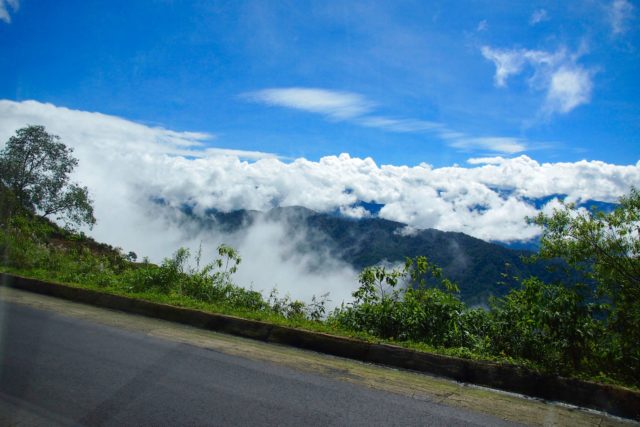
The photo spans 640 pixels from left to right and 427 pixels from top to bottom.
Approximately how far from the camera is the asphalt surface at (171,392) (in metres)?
3.97

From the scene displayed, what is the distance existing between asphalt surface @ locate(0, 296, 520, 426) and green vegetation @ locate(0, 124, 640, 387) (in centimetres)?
191

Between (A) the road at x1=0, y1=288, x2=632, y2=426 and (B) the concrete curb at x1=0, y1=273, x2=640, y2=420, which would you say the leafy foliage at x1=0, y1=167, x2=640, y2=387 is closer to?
(B) the concrete curb at x1=0, y1=273, x2=640, y2=420

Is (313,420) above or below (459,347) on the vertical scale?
below

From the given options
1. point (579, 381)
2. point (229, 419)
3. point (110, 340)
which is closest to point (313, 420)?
point (229, 419)

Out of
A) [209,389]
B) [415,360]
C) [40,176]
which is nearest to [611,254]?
[415,360]

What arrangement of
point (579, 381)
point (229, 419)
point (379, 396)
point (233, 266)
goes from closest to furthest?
point (229, 419) → point (379, 396) → point (579, 381) → point (233, 266)

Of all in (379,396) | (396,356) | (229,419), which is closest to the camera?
(229,419)

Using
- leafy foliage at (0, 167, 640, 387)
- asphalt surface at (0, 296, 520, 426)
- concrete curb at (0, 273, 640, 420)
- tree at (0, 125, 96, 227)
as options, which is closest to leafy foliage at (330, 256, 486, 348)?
leafy foliage at (0, 167, 640, 387)

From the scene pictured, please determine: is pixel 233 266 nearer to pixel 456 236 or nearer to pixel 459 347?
pixel 459 347

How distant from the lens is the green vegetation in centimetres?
567

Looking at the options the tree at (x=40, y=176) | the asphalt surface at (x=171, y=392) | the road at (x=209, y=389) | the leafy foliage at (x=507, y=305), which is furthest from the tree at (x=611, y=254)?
the tree at (x=40, y=176)

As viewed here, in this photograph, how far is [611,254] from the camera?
5922mm

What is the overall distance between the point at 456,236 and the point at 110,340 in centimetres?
17906

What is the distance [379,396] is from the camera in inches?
190
